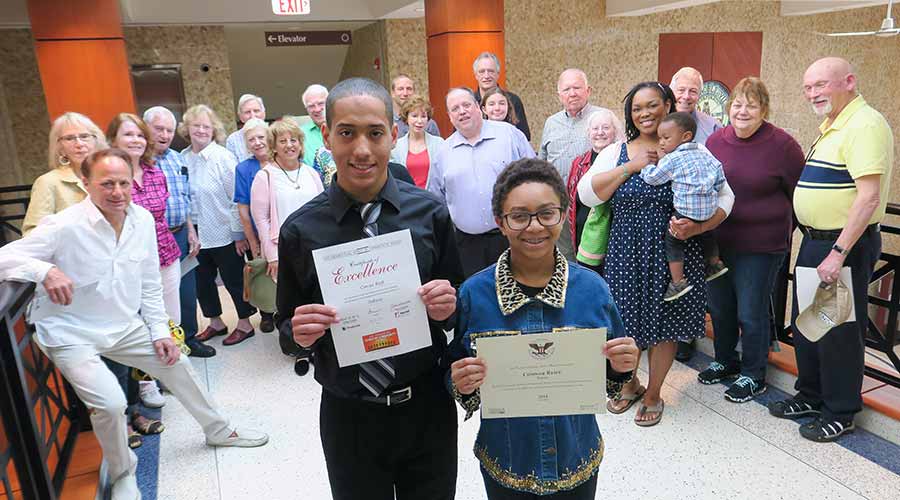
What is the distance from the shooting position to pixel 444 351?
5.37ft

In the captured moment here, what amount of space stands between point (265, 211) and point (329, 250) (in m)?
2.75

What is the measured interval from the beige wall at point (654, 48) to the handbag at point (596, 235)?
238 inches

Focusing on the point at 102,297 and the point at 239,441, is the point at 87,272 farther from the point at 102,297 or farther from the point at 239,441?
the point at 239,441

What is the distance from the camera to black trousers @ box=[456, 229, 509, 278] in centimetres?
369

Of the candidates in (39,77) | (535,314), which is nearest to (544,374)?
(535,314)

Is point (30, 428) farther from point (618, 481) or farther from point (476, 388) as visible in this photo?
point (618, 481)

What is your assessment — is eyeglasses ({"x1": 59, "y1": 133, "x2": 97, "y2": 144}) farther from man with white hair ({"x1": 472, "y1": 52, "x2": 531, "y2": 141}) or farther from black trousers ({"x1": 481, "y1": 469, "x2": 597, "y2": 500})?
man with white hair ({"x1": 472, "y1": 52, "x2": 531, "y2": 141})

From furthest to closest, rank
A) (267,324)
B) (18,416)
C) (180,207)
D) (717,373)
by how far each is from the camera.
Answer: (267,324), (180,207), (717,373), (18,416)

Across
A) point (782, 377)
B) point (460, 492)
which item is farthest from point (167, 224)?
point (782, 377)

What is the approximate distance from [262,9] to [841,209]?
747 centimetres

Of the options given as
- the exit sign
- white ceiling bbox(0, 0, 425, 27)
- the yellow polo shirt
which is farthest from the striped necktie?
the exit sign

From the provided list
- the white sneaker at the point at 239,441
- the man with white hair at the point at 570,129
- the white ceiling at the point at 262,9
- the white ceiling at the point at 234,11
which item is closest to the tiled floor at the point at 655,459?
the white sneaker at the point at 239,441

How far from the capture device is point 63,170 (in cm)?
306

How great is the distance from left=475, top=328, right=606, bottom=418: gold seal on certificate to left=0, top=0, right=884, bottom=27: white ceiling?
265 inches
